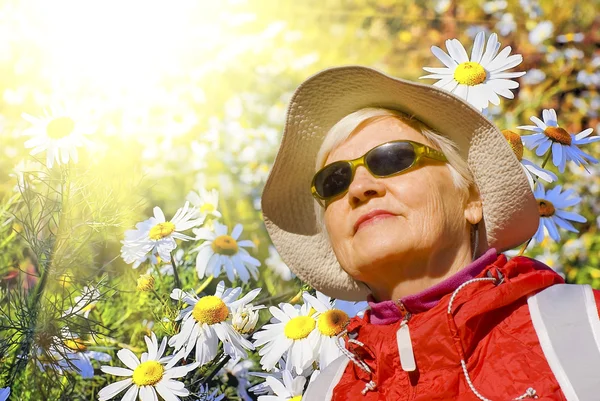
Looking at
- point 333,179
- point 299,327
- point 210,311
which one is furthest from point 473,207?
point 210,311

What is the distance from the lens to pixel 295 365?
4.15 ft

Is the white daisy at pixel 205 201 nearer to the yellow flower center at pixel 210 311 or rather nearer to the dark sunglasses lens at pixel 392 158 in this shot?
the yellow flower center at pixel 210 311

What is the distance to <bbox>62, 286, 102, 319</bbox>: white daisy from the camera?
1396mm

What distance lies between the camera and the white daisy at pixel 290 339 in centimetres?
127

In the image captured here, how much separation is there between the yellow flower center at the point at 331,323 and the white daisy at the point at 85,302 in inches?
18.5

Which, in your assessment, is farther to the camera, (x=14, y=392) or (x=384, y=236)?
(x=14, y=392)

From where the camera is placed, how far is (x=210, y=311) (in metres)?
1.27

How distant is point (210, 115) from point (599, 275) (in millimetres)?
1817

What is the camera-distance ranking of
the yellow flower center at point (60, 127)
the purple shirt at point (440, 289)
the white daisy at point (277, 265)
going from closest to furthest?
the purple shirt at point (440, 289) → the yellow flower center at point (60, 127) → the white daisy at point (277, 265)

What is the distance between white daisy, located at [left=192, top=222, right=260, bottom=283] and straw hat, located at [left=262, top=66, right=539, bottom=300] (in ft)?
0.41

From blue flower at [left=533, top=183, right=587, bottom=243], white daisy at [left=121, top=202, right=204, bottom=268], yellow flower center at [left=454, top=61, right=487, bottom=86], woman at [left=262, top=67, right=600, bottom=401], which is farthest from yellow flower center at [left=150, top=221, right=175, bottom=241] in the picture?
blue flower at [left=533, top=183, right=587, bottom=243]

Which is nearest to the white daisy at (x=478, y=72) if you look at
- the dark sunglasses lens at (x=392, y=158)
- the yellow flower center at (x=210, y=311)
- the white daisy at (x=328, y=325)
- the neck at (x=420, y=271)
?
the dark sunglasses lens at (x=392, y=158)

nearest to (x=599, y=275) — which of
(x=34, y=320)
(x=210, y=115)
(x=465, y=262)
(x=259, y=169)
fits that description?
(x=259, y=169)

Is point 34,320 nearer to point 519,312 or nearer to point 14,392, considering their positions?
point 14,392
